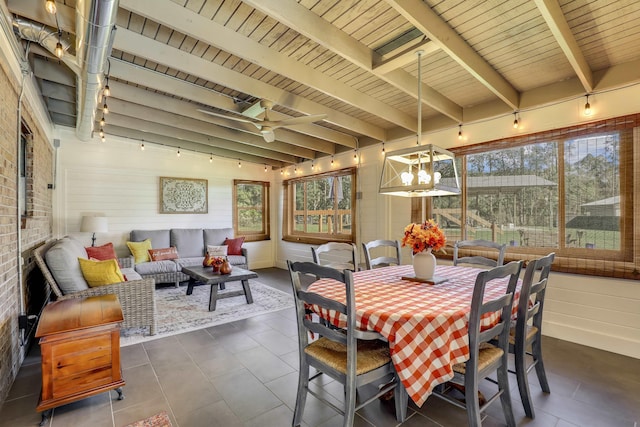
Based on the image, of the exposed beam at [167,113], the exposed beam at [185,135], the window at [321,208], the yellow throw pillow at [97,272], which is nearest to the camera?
the yellow throw pillow at [97,272]

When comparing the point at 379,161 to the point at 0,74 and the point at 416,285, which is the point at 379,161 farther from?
the point at 0,74

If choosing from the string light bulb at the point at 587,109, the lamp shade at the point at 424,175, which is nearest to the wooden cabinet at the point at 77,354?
the lamp shade at the point at 424,175

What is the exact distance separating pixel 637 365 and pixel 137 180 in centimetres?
732

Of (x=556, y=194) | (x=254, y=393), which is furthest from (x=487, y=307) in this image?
(x=556, y=194)

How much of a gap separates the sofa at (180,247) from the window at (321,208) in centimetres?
142

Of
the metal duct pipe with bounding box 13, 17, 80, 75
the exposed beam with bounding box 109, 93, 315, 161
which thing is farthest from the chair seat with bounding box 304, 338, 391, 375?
the exposed beam with bounding box 109, 93, 315, 161

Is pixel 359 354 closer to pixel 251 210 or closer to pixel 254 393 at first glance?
pixel 254 393

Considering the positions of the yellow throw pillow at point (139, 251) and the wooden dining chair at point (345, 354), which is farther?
the yellow throw pillow at point (139, 251)

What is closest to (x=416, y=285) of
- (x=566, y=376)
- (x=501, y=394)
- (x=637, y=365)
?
(x=501, y=394)

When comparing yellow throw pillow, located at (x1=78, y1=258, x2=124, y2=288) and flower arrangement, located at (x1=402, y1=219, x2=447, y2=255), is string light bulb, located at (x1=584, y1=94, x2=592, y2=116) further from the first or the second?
yellow throw pillow, located at (x1=78, y1=258, x2=124, y2=288)

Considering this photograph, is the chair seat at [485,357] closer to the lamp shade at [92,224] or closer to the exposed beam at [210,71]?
the exposed beam at [210,71]

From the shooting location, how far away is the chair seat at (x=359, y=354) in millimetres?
1749

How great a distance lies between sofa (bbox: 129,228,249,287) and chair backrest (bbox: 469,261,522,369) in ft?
16.2

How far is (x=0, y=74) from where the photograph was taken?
2.21 m
